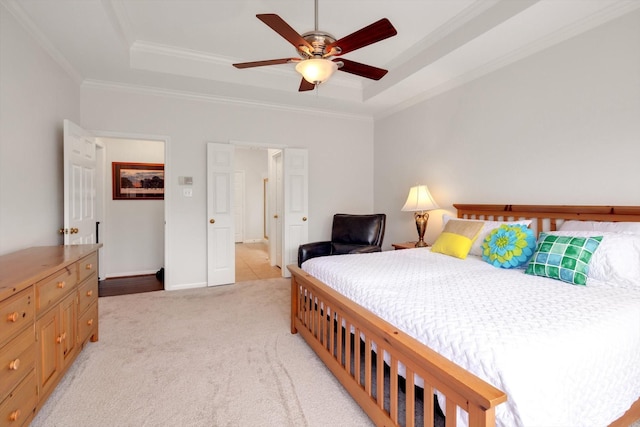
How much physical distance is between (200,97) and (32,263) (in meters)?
2.95

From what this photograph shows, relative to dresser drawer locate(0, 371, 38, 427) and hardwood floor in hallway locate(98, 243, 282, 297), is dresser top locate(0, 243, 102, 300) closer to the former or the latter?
dresser drawer locate(0, 371, 38, 427)

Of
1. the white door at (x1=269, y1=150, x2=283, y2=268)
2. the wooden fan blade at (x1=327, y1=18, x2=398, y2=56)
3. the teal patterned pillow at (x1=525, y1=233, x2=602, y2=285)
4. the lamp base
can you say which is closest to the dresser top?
the wooden fan blade at (x1=327, y1=18, x2=398, y2=56)

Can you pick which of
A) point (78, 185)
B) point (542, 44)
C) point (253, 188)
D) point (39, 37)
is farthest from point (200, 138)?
point (253, 188)

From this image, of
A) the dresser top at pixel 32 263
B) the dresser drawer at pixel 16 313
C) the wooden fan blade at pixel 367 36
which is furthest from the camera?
the wooden fan blade at pixel 367 36

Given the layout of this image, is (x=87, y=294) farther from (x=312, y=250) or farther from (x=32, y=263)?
(x=312, y=250)

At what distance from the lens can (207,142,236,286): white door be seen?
4215 millimetres

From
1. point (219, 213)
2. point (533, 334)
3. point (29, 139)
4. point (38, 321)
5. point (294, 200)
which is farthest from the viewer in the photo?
point (294, 200)

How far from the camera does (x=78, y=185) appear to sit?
3.13m

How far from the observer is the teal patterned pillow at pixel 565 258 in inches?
76.1

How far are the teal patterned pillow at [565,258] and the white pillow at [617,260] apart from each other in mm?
54

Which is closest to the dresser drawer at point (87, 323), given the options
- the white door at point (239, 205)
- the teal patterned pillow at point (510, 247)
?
the teal patterned pillow at point (510, 247)

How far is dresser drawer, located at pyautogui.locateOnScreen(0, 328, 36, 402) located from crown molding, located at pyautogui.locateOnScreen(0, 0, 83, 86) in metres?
2.26

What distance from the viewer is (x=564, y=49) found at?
2641mm

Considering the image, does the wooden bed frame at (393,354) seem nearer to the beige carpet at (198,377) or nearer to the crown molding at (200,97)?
the beige carpet at (198,377)
